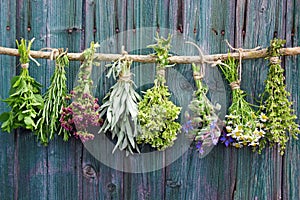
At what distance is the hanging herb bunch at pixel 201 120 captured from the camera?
73.9 inches

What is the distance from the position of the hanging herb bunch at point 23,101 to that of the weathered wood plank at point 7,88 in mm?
209

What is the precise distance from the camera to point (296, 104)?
2109mm

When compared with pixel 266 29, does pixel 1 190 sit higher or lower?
lower

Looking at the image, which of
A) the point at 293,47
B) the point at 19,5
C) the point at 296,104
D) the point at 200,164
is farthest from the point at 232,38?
the point at 19,5

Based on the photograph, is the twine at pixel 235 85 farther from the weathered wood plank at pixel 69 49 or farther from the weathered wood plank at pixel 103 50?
the weathered wood plank at pixel 69 49

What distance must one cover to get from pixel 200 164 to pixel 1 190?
1.10 m

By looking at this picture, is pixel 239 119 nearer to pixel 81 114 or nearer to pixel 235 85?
pixel 235 85

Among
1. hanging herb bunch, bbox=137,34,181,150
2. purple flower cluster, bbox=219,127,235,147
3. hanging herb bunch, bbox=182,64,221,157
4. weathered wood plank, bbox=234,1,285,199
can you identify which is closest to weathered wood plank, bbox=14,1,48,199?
hanging herb bunch, bbox=137,34,181,150

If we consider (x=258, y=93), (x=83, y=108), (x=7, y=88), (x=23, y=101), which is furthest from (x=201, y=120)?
(x=7, y=88)

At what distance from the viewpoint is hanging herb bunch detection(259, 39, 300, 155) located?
1878 millimetres

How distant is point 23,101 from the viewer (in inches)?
73.8

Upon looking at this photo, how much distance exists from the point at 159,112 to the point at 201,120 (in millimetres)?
208

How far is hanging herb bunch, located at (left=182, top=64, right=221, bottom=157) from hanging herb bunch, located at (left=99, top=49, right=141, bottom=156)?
0.87ft

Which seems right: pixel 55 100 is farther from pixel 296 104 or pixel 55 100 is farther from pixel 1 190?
pixel 296 104
